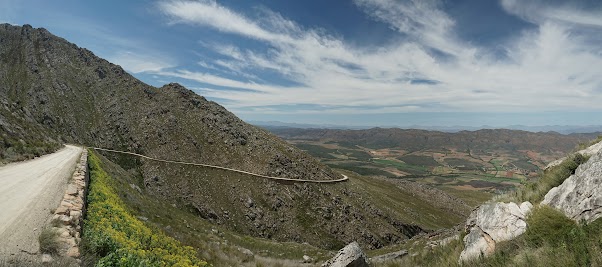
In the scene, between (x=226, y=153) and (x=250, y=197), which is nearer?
(x=250, y=197)

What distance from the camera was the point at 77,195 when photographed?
1753 cm

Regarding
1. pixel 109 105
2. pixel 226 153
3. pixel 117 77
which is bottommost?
pixel 226 153

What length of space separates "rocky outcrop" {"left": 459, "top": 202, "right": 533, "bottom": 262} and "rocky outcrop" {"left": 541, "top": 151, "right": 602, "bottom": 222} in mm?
1213

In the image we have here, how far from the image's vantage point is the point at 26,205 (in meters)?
14.8

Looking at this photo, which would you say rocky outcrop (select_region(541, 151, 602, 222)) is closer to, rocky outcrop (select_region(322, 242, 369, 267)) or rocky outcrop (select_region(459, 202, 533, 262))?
rocky outcrop (select_region(459, 202, 533, 262))

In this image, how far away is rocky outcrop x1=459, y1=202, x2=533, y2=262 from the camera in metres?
12.2

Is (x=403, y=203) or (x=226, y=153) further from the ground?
(x=226, y=153)

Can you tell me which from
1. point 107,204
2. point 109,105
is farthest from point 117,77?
point 107,204

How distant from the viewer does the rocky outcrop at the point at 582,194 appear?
33.8 feet

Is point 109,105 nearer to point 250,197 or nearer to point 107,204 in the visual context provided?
point 250,197

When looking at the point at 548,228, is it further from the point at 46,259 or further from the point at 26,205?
the point at 26,205

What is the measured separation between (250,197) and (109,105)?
60.5 m

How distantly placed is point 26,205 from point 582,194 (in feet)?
74.7

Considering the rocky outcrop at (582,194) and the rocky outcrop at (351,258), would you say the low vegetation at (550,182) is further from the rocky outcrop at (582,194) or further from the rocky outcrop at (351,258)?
the rocky outcrop at (351,258)
